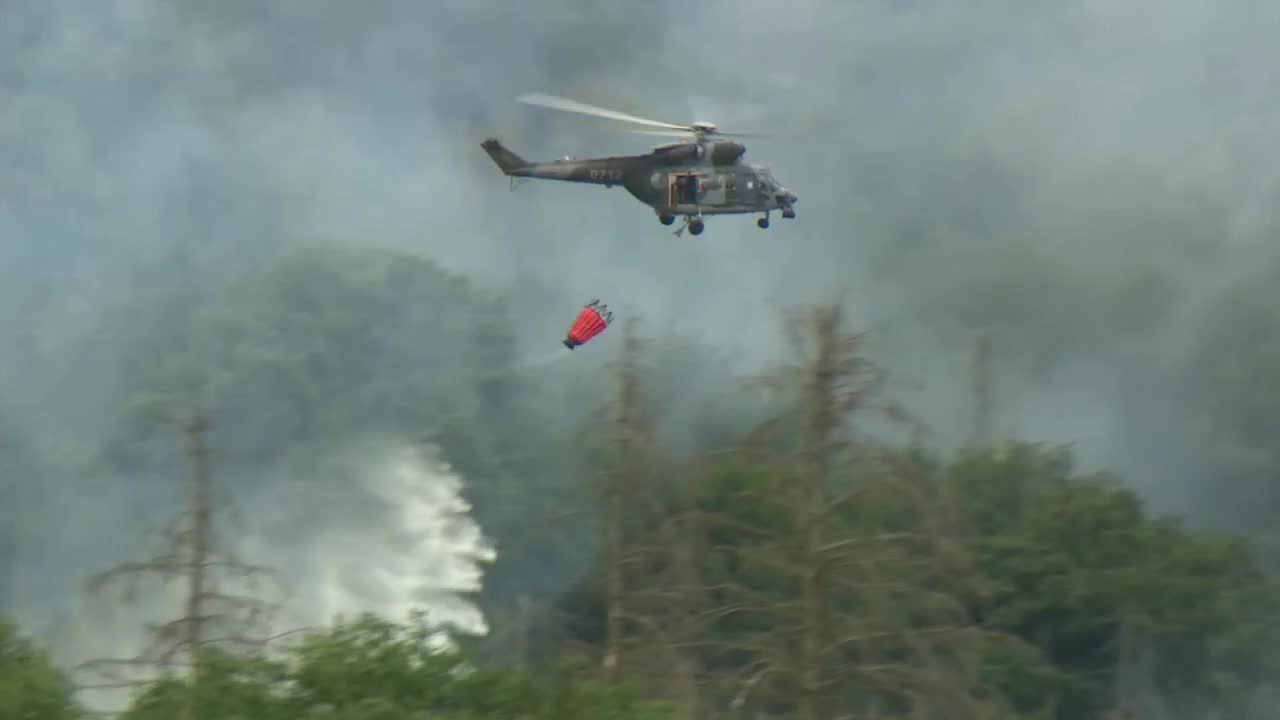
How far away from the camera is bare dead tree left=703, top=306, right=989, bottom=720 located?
37.0 meters

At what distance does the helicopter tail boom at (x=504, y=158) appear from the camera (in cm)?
3372

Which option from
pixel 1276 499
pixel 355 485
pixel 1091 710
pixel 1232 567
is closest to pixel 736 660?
pixel 355 485

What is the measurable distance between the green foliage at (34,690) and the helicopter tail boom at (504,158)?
9709mm

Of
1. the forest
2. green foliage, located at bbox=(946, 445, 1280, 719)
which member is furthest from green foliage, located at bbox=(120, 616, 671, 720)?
green foliage, located at bbox=(946, 445, 1280, 719)

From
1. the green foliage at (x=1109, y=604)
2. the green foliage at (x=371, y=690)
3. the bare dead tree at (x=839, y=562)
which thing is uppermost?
the green foliage at (x=1109, y=604)

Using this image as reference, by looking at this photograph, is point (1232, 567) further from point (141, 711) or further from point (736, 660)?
point (141, 711)

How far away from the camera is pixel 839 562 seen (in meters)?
38.2

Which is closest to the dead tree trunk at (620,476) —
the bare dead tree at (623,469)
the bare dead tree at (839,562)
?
the bare dead tree at (623,469)

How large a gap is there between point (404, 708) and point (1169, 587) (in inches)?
1931

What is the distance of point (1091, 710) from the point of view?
7394 cm

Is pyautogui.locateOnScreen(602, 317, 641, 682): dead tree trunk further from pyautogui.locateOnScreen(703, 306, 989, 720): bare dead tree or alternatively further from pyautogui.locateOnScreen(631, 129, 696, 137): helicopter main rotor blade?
pyautogui.locateOnScreen(631, 129, 696, 137): helicopter main rotor blade

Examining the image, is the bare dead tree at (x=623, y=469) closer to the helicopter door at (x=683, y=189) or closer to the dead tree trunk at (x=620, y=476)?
the dead tree trunk at (x=620, y=476)

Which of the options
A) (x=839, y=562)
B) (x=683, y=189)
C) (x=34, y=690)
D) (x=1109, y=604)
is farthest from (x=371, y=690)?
(x=1109, y=604)

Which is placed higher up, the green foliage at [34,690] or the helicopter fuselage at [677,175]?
the helicopter fuselage at [677,175]
